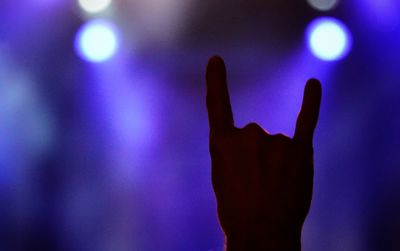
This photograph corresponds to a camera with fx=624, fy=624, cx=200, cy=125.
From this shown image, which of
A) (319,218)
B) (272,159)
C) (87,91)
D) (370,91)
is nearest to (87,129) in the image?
(87,91)

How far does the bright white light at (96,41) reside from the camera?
2318mm

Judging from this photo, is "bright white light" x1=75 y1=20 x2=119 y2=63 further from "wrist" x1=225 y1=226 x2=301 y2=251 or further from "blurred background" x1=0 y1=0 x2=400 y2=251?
"wrist" x1=225 y1=226 x2=301 y2=251

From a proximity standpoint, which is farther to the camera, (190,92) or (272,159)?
(190,92)

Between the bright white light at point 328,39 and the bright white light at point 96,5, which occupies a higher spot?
the bright white light at point 96,5

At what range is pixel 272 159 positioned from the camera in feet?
2.64

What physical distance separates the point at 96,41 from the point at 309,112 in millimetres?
1610

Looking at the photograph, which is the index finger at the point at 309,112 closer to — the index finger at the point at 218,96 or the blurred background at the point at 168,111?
the index finger at the point at 218,96

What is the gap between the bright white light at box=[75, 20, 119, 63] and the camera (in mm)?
2318

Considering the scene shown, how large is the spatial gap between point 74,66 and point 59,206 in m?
0.52

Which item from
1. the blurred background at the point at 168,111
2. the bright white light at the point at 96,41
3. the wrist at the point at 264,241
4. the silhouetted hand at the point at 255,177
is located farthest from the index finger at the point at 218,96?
the bright white light at the point at 96,41

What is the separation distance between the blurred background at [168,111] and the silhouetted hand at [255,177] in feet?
4.70

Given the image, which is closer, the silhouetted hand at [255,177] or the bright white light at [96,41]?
the silhouetted hand at [255,177]

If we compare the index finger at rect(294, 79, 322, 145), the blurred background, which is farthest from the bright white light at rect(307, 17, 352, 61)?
the index finger at rect(294, 79, 322, 145)

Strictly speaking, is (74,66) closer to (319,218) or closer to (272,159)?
(319,218)
